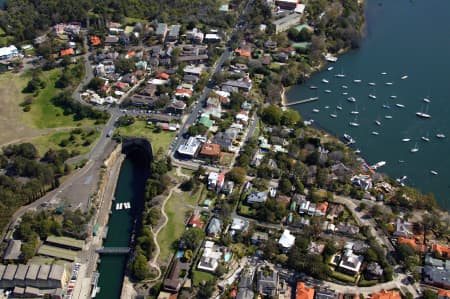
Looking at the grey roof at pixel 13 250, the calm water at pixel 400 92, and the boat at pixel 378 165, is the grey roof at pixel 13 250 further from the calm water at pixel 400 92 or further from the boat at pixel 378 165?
the calm water at pixel 400 92

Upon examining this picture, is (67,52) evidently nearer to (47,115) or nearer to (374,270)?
(47,115)

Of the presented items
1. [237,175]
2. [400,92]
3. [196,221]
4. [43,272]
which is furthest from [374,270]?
[400,92]

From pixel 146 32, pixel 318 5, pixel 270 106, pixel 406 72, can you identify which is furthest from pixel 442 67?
pixel 146 32

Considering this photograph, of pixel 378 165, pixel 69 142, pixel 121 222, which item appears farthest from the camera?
pixel 69 142

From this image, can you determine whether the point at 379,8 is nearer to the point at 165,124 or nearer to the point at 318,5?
the point at 318,5

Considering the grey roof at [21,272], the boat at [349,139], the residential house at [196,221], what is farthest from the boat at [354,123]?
the grey roof at [21,272]

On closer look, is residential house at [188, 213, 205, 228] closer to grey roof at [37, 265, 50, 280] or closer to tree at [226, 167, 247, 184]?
tree at [226, 167, 247, 184]
